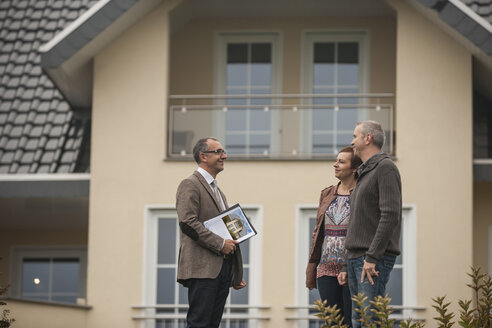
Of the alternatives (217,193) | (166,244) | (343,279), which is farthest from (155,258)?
(343,279)

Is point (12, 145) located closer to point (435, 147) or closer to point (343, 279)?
point (435, 147)

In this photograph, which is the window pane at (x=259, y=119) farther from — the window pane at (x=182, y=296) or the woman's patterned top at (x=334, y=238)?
the woman's patterned top at (x=334, y=238)

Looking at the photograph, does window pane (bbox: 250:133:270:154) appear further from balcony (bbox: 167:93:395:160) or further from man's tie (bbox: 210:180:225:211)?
man's tie (bbox: 210:180:225:211)

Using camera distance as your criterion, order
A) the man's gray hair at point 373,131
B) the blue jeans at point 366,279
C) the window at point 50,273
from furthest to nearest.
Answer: the window at point 50,273, the man's gray hair at point 373,131, the blue jeans at point 366,279

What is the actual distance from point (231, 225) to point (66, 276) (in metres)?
11.9

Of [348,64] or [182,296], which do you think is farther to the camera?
[348,64]

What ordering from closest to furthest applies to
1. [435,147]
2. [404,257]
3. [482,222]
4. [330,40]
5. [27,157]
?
[404,257] < [435,147] < [482,222] < [27,157] < [330,40]

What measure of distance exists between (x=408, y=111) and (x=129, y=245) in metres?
4.44

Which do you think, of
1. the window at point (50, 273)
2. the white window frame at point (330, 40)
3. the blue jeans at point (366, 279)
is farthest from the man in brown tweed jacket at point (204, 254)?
the window at point (50, 273)

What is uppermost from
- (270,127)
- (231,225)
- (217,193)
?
(270,127)

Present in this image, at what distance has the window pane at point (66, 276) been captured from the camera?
20.2 metres

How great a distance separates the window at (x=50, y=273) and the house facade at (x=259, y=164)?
3213 millimetres

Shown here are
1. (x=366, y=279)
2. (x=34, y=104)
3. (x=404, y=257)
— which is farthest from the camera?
(x=34, y=104)

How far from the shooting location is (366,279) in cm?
784
